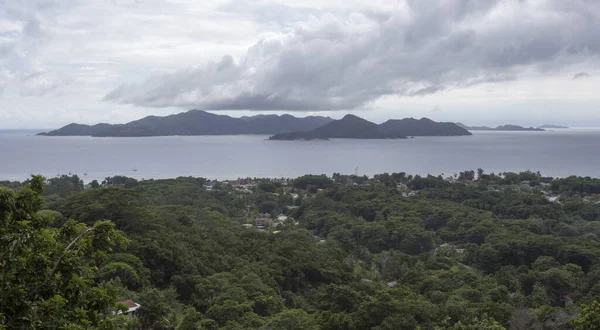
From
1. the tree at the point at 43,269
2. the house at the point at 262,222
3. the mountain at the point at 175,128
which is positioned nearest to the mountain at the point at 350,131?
the mountain at the point at 175,128

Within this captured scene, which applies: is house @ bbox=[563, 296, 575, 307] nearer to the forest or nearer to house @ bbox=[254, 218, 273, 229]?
the forest

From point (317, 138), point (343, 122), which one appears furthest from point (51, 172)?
point (343, 122)

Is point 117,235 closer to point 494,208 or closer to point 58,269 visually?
point 58,269

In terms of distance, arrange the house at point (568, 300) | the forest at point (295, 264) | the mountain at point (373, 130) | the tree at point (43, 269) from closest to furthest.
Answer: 1. the tree at point (43, 269)
2. the forest at point (295, 264)
3. the house at point (568, 300)
4. the mountain at point (373, 130)

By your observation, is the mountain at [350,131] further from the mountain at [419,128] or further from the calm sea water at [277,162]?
the calm sea water at [277,162]

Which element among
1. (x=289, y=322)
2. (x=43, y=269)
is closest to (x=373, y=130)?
(x=289, y=322)

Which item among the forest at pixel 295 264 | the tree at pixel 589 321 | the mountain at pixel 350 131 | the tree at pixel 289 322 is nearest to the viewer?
the forest at pixel 295 264

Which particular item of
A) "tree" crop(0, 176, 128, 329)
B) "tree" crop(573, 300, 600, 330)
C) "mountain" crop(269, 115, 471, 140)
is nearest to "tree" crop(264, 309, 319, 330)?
"tree" crop(573, 300, 600, 330)
